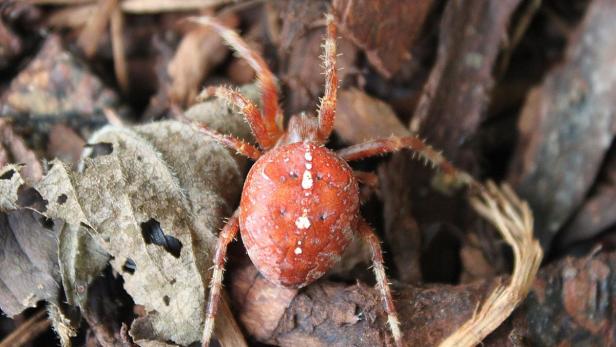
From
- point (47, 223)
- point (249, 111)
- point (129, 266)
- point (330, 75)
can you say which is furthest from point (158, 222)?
point (330, 75)

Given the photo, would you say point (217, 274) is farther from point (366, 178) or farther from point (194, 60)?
point (194, 60)

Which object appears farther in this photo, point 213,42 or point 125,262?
point 213,42

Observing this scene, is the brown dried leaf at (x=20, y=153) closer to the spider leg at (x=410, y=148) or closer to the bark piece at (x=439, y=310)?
the bark piece at (x=439, y=310)

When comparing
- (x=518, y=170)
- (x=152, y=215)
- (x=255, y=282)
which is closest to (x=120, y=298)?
(x=152, y=215)

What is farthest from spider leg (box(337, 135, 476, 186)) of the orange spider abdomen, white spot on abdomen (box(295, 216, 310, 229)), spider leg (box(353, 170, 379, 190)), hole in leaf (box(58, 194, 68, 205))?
hole in leaf (box(58, 194, 68, 205))

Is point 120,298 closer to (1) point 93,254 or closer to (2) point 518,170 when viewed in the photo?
(1) point 93,254

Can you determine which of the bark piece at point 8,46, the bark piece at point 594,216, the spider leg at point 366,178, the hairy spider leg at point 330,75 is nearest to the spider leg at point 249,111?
the hairy spider leg at point 330,75

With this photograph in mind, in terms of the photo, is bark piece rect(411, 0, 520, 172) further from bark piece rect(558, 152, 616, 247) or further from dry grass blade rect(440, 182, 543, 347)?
bark piece rect(558, 152, 616, 247)
